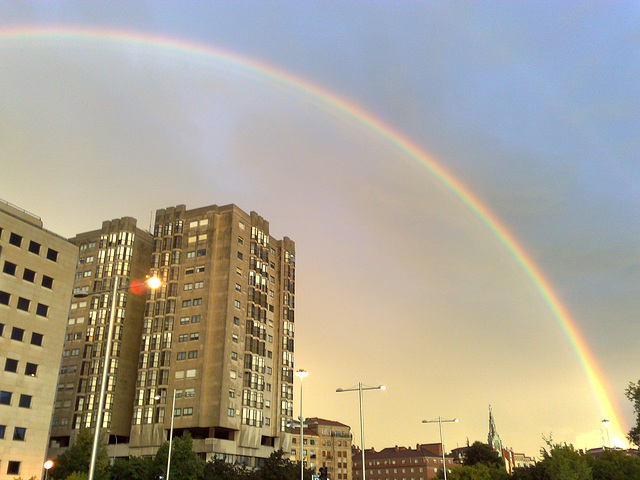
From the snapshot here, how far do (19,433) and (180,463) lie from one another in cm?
2708

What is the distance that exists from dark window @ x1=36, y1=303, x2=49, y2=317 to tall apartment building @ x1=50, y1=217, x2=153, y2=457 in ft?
131

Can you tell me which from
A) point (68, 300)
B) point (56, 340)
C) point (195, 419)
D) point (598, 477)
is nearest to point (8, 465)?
point (56, 340)

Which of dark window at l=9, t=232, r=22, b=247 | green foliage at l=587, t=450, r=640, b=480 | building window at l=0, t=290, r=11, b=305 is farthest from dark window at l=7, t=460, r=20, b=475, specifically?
green foliage at l=587, t=450, r=640, b=480

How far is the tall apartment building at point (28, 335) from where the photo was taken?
61.6 meters

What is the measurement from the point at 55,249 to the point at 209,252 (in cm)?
4914

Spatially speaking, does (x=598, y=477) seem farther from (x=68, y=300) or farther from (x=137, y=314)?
(x=137, y=314)

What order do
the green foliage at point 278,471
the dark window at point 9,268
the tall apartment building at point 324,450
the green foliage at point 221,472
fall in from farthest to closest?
1. the tall apartment building at point 324,450
2. the green foliage at point 278,471
3. the green foliage at point 221,472
4. the dark window at point 9,268

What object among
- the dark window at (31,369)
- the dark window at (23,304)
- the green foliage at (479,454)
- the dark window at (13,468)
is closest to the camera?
the dark window at (13,468)

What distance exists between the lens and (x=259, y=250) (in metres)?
126

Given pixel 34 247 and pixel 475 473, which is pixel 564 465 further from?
pixel 34 247

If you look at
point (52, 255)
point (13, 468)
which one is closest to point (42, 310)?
point (52, 255)

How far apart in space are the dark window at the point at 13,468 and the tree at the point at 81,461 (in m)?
19.5

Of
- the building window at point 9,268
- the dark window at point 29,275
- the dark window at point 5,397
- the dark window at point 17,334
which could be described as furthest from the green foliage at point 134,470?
the building window at point 9,268

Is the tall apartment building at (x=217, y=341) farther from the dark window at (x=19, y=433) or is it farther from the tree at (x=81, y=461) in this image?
the dark window at (x=19, y=433)
